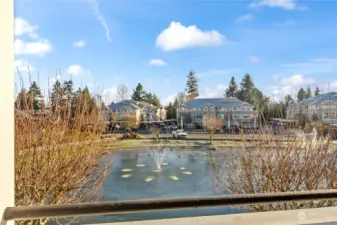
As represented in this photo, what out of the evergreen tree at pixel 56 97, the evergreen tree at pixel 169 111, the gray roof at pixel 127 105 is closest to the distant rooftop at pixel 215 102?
the evergreen tree at pixel 169 111

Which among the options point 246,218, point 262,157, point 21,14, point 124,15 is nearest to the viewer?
point 246,218

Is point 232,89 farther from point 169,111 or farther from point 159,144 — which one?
point 159,144

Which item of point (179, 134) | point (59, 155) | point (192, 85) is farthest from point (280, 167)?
point (59, 155)

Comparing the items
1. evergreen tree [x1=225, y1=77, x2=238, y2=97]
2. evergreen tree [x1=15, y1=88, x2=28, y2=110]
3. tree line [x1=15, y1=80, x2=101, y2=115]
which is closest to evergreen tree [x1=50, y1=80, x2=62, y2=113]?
tree line [x1=15, y1=80, x2=101, y2=115]

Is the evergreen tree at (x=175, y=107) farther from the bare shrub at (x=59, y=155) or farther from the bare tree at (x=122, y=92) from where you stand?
the bare shrub at (x=59, y=155)

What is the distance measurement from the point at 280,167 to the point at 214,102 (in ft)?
2.76

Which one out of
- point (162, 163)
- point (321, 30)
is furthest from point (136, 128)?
point (321, 30)

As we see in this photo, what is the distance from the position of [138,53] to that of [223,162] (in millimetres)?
1161

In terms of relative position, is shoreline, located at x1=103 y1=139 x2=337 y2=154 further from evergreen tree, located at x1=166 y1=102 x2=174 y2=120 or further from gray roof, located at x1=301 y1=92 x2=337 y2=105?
gray roof, located at x1=301 y1=92 x2=337 y2=105

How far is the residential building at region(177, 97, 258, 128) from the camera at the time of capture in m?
Result: 2.44

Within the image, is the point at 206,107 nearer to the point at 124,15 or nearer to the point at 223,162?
the point at 223,162

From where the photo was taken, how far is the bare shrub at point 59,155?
2.20 m

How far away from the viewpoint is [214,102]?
8.02ft

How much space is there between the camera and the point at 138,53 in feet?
8.04
